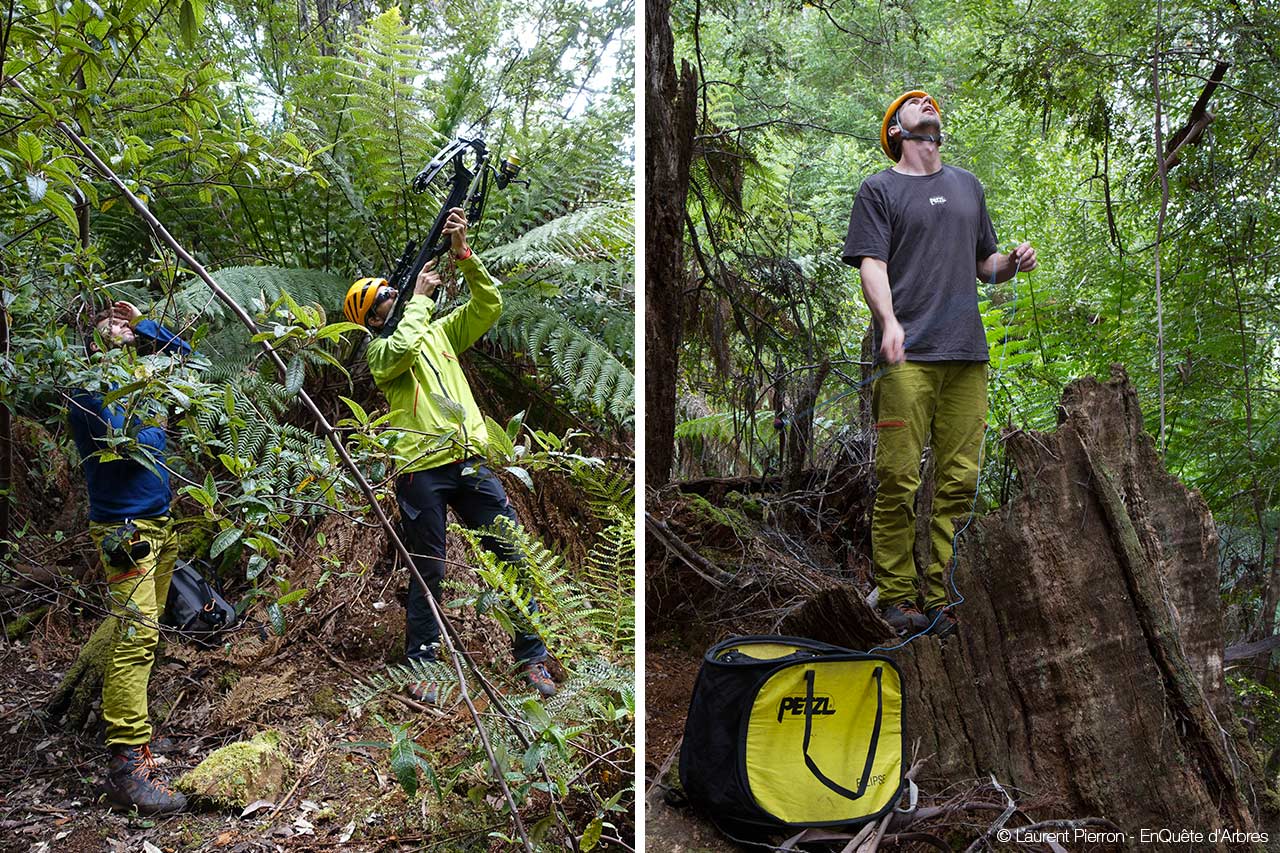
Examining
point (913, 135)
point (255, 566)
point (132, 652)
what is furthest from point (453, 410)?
point (132, 652)

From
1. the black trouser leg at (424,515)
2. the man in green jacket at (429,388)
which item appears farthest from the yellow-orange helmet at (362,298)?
the black trouser leg at (424,515)

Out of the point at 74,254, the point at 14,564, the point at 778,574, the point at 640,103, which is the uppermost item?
the point at 640,103

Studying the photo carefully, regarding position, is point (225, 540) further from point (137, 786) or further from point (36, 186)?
point (137, 786)

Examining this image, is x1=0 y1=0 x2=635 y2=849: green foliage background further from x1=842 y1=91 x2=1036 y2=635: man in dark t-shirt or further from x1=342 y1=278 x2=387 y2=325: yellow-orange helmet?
x1=842 y1=91 x2=1036 y2=635: man in dark t-shirt

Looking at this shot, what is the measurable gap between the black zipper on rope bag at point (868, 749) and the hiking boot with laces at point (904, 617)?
182 millimetres

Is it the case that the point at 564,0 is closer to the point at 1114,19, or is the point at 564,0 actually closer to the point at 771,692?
the point at 1114,19

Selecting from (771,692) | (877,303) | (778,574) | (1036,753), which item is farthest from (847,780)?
(877,303)

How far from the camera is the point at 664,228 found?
3.72 ft

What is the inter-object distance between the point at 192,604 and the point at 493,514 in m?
0.81

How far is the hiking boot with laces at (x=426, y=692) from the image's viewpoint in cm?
112

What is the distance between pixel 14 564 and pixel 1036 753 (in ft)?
7.37

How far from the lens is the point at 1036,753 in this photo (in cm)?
94

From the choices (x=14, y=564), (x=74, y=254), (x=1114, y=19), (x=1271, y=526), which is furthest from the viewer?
(x=14, y=564)

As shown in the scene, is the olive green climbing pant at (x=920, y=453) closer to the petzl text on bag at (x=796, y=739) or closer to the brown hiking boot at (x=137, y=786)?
the petzl text on bag at (x=796, y=739)
